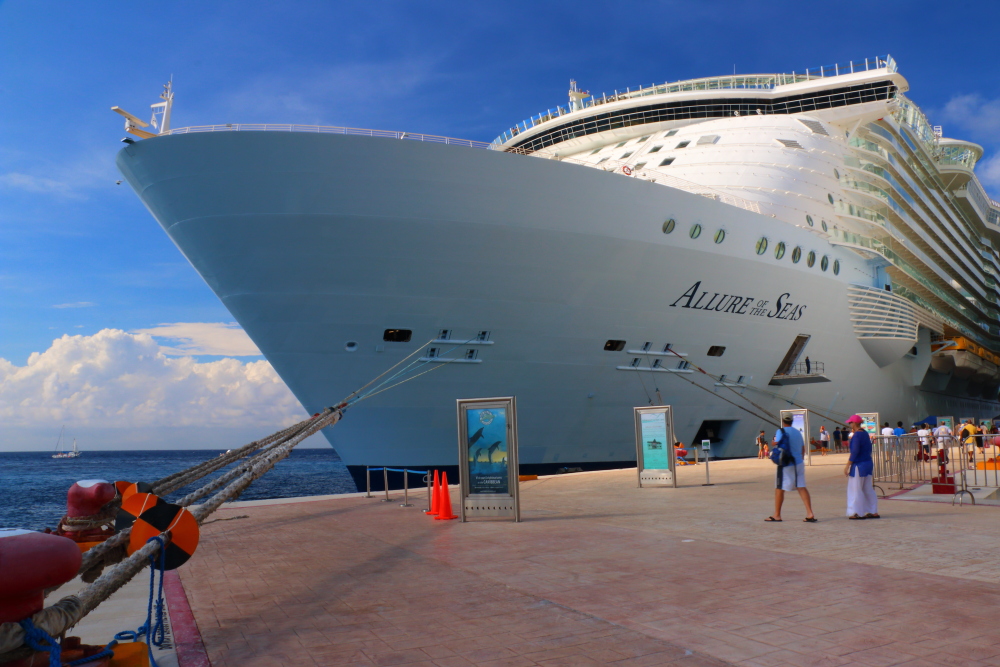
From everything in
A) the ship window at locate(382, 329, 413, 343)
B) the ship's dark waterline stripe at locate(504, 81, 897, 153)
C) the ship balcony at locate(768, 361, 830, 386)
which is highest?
the ship's dark waterline stripe at locate(504, 81, 897, 153)

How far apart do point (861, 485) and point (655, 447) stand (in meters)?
5.60

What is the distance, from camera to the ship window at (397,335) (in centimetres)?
1475

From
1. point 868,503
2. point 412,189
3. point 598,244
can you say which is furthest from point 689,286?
point 868,503

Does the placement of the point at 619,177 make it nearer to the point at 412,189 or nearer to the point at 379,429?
the point at 412,189

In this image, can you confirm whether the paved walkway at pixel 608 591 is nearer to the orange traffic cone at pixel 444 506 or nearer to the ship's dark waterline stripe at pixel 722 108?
the orange traffic cone at pixel 444 506

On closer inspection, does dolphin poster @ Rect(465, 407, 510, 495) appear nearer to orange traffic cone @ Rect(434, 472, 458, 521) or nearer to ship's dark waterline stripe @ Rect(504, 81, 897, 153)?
orange traffic cone @ Rect(434, 472, 458, 521)

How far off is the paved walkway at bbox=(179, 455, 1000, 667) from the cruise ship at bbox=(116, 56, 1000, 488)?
6.03 m

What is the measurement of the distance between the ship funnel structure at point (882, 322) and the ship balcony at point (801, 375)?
304 cm

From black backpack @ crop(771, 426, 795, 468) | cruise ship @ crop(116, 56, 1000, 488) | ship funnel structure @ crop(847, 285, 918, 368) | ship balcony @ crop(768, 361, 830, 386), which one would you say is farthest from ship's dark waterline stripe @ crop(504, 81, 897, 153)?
black backpack @ crop(771, 426, 795, 468)

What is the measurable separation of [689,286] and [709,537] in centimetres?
1139

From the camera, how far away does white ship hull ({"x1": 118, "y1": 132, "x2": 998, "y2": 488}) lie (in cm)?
1338

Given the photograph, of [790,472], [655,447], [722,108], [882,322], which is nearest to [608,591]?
[790,472]

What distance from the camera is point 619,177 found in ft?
51.7

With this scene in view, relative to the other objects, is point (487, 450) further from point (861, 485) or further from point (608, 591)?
point (861, 485)
